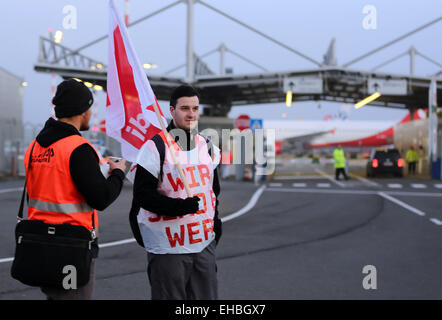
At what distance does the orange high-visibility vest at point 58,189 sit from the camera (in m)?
2.68

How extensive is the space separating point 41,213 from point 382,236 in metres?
7.10

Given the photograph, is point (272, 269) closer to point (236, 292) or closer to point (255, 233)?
point (236, 292)

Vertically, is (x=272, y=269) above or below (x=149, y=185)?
below

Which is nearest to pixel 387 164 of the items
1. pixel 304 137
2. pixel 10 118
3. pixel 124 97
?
pixel 10 118

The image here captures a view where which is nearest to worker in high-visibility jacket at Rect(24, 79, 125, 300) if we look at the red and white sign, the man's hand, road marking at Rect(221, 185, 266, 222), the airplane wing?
the man's hand

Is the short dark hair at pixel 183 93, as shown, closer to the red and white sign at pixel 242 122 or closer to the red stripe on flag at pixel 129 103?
the red stripe on flag at pixel 129 103

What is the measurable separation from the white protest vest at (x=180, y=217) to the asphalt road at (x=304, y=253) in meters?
2.11

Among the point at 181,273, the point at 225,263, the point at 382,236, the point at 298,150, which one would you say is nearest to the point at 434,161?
the point at 382,236

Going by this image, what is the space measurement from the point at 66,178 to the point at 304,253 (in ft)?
16.7

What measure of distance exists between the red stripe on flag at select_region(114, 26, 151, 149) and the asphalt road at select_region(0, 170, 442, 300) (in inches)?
84.9

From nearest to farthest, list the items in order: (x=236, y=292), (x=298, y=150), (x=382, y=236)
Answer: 1. (x=236, y=292)
2. (x=382, y=236)
3. (x=298, y=150)

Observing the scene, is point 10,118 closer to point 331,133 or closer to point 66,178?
point 66,178

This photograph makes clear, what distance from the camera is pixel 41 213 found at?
2719 mm

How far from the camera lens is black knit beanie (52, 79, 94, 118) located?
280 centimetres
